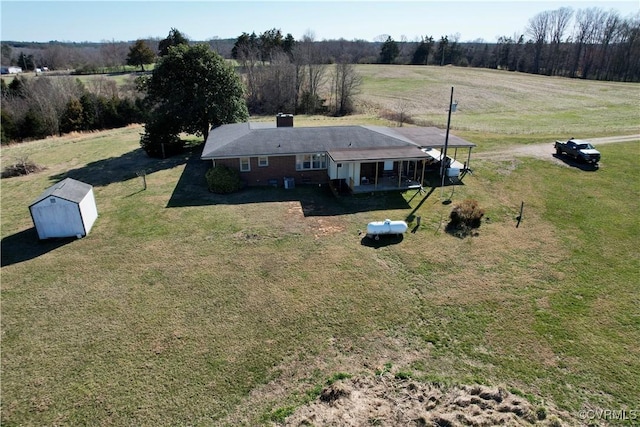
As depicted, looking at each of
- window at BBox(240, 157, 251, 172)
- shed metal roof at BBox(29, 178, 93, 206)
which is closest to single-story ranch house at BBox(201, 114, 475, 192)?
window at BBox(240, 157, 251, 172)

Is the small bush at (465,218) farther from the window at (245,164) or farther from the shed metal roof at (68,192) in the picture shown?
the shed metal roof at (68,192)

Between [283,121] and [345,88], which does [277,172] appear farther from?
[345,88]

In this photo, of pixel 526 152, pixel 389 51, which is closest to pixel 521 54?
pixel 389 51

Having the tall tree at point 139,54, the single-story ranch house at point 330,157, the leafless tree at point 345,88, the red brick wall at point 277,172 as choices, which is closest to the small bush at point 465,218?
the single-story ranch house at point 330,157

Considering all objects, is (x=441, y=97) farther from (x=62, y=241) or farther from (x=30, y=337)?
(x=30, y=337)

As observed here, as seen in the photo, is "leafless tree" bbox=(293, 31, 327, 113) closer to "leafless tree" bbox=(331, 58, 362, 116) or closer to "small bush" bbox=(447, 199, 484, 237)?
"leafless tree" bbox=(331, 58, 362, 116)

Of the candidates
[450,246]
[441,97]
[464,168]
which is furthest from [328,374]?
[441,97]
